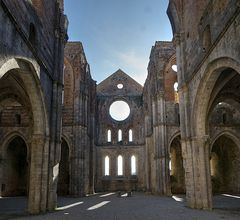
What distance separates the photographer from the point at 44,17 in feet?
41.7

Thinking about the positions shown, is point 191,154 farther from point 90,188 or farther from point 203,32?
point 90,188

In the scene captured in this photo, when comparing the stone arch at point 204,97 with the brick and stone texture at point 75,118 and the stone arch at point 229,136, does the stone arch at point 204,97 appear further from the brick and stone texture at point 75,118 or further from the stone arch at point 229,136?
the brick and stone texture at point 75,118

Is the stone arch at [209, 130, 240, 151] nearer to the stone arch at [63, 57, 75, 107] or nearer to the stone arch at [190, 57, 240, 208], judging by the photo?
the stone arch at [190, 57, 240, 208]

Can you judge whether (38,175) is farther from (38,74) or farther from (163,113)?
(163,113)

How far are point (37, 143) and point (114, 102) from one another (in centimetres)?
2351

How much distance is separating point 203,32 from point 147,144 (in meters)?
19.3

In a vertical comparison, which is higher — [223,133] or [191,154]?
[223,133]

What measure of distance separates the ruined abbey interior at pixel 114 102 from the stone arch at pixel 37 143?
41 mm

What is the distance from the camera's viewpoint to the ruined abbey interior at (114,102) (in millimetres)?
10367

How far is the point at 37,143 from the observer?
1198 centimetres

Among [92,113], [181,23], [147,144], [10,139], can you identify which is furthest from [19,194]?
[181,23]

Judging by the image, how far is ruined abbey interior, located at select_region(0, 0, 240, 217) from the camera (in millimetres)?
10367

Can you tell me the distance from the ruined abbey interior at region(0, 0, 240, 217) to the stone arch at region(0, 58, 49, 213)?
0.13 feet

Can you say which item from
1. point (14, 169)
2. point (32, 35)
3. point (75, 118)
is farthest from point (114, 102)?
point (32, 35)
